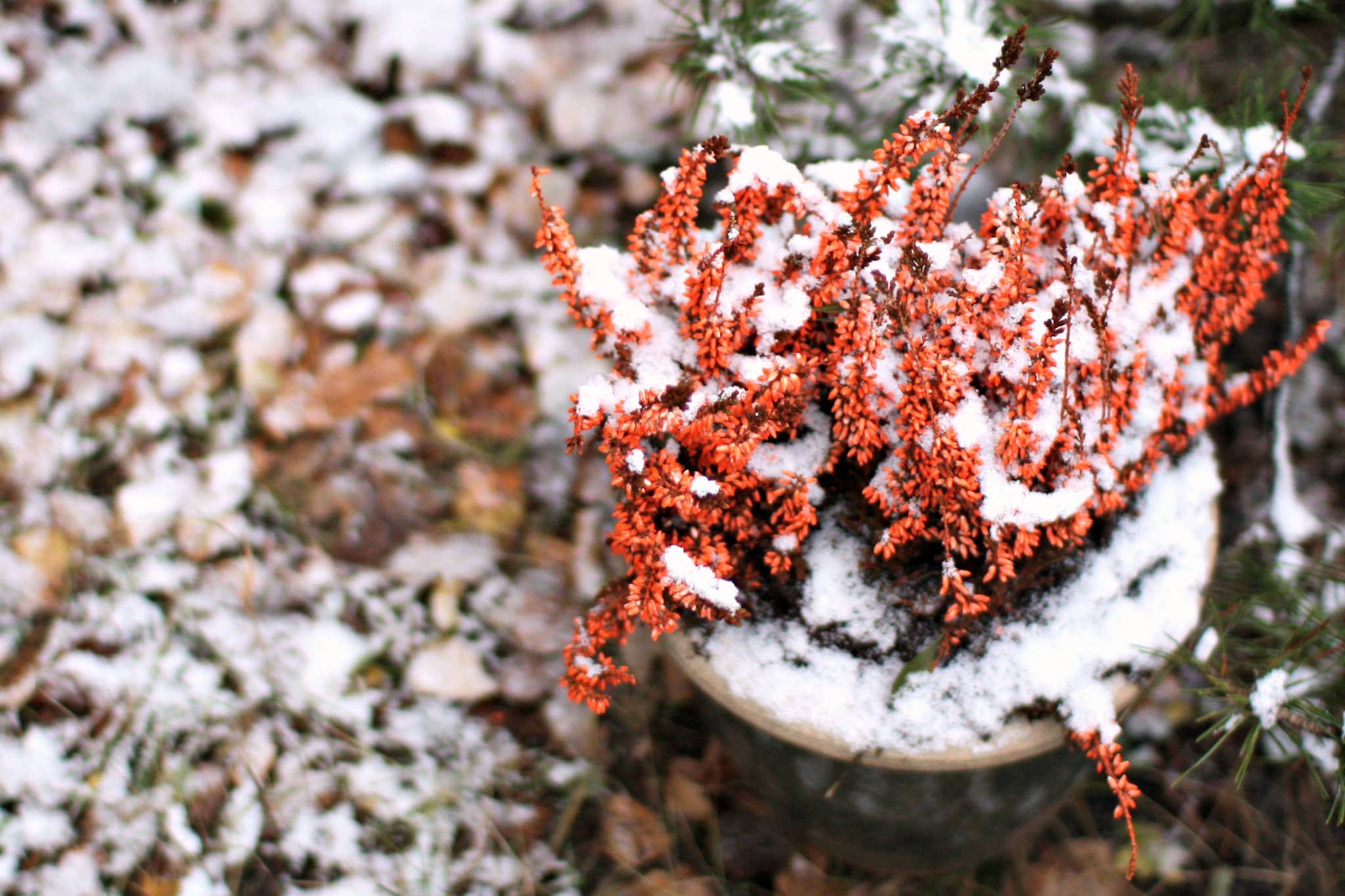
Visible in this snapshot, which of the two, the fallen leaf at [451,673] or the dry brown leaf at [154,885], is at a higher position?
the fallen leaf at [451,673]

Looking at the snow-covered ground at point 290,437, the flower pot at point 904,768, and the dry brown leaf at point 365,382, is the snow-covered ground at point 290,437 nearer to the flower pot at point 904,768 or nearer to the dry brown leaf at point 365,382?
the dry brown leaf at point 365,382

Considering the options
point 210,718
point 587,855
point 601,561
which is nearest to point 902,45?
point 601,561

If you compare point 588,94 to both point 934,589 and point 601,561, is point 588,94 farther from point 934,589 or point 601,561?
point 934,589

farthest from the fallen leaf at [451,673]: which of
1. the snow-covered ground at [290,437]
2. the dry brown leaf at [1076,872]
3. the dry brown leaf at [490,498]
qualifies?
the dry brown leaf at [1076,872]

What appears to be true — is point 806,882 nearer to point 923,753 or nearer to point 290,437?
point 923,753

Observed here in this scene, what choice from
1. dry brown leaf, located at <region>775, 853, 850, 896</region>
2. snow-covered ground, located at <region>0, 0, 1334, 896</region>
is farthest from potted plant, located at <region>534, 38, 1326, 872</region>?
snow-covered ground, located at <region>0, 0, 1334, 896</region>

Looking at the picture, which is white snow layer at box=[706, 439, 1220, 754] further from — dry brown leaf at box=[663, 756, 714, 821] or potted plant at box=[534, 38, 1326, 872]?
dry brown leaf at box=[663, 756, 714, 821]

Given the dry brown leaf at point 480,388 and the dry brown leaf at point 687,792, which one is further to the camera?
the dry brown leaf at point 480,388
